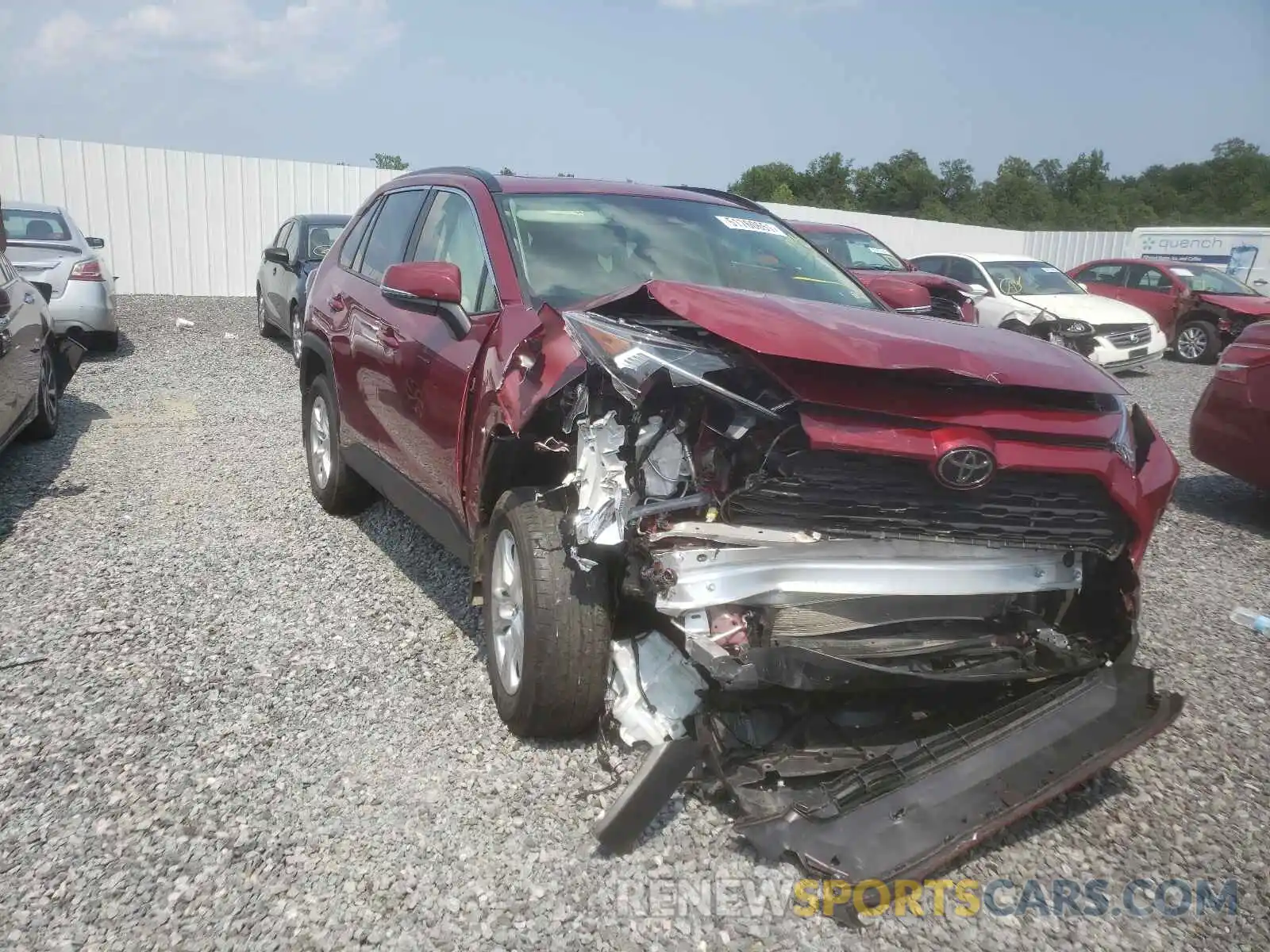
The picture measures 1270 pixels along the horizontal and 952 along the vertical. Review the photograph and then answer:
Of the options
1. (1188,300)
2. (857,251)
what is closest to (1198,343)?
(1188,300)

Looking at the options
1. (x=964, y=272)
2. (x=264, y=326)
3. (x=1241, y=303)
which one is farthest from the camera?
(x=1241, y=303)

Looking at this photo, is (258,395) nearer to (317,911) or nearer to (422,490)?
(422,490)

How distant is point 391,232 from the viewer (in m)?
4.75

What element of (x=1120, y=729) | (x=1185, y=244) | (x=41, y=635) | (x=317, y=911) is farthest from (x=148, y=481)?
(x=1185, y=244)

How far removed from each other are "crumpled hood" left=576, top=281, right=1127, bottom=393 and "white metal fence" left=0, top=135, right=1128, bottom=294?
55.8ft

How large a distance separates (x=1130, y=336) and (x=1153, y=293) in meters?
3.70

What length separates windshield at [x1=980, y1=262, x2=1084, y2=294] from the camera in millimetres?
13242

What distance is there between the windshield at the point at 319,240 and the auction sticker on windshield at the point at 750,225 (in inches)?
295

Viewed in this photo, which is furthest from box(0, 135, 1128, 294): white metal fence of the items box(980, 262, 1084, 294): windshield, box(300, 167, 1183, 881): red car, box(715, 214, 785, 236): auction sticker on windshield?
box(300, 167, 1183, 881): red car

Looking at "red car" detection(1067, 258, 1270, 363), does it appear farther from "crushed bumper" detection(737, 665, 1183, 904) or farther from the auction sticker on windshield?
"crushed bumper" detection(737, 665, 1183, 904)

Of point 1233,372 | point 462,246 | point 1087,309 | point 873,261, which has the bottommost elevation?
point 1087,309

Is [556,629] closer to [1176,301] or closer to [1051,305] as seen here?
[1051,305]

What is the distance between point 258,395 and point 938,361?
793 centimetres

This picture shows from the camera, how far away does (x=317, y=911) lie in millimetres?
2387
